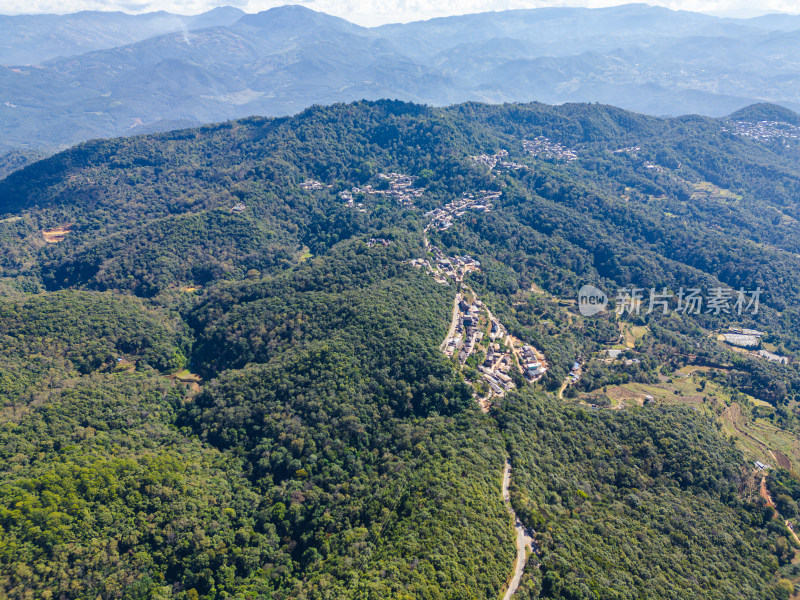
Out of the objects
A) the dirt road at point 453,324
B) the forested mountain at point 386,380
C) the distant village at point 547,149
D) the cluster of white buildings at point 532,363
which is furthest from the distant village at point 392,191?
the cluster of white buildings at point 532,363

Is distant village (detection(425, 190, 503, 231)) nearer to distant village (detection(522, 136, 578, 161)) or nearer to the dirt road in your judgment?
the dirt road

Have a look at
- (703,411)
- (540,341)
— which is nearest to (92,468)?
(540,341)

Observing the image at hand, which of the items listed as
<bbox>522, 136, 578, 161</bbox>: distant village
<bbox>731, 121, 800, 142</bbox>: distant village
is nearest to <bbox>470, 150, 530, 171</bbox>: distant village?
<bbox>522, 136, 578, 161</bbox>: distant village

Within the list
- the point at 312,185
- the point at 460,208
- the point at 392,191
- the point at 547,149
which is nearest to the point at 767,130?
the point at 547,149

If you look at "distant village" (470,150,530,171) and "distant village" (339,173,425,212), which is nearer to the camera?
"distant village" (339,173,425,212)

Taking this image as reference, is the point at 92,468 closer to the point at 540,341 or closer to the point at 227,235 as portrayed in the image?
the point at 540,341

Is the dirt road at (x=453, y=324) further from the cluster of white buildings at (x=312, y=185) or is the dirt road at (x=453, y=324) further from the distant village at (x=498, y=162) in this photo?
the distant village at (x=498, y=162)
